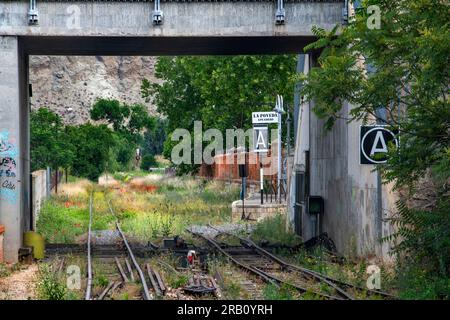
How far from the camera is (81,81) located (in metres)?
169

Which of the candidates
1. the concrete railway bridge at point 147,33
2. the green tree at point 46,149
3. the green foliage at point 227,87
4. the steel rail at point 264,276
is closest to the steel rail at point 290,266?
the steel rail at point 264,276

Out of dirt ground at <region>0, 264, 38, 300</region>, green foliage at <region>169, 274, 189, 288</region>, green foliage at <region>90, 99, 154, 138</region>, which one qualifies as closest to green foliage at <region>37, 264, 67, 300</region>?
dirt ground at <region>0, 264, 38, 300</region>

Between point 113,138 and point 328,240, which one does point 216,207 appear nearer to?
point 328,240

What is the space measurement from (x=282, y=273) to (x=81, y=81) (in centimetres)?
15518

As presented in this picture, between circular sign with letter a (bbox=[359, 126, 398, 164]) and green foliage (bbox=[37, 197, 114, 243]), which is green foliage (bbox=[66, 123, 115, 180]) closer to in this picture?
green foliage (bbox=[37, 197, 114, 243])

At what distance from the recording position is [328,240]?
21.1 meters

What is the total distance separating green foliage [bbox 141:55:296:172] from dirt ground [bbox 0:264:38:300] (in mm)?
22190

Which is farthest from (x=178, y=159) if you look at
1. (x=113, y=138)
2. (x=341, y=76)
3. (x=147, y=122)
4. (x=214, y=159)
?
(x=147, y=122)

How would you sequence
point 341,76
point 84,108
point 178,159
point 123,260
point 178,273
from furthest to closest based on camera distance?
point 84,108
point 178,159
point 123,260
point 178,273
point 341,76

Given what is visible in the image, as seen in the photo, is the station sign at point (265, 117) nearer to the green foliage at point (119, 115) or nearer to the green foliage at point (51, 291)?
the green foliage at point (51, 291)

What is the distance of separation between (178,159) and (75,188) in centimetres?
738

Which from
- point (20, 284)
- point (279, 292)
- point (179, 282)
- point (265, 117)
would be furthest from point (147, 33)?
point (265, 117)

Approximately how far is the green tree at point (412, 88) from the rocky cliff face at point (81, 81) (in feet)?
466

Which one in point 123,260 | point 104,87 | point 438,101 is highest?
point 104,87
